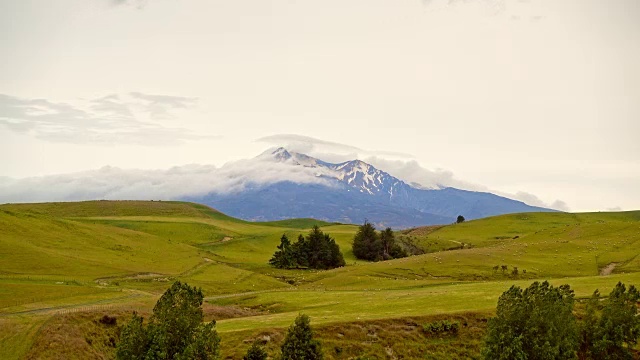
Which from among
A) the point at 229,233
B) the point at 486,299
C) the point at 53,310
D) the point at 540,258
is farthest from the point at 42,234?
the point at 540,258

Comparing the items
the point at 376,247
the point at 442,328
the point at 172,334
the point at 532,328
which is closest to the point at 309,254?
the point at 376,247

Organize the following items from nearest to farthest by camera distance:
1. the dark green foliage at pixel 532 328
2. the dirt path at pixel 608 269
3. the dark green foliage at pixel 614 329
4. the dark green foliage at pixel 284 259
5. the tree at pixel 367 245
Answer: the dark green foliage at pixel 532 328, the dark green foliage at pixel 614 329, the dirt path at pixel 608 269, the dark green foliage at pixel 284 259, the tree at pixel 367 245

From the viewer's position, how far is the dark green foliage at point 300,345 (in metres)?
39.7

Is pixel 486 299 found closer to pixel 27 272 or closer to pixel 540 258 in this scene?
pixel 540 258

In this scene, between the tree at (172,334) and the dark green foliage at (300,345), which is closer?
the tree at (172,334)

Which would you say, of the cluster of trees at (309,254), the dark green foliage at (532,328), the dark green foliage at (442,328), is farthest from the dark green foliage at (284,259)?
the dark green foliage at (532,328)

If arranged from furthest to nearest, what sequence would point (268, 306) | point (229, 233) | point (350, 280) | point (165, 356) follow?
point (229, 233) → point (350, 280) → point (268, 306) → point (165, 356)

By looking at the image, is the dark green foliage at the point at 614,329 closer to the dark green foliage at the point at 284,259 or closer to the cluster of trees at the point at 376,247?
the dark green foliage at the point at 284,259

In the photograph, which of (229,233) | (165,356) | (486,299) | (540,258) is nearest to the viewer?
(165,356)

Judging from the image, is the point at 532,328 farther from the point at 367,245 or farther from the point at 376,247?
the point at 367,245

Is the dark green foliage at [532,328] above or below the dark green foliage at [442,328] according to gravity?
above

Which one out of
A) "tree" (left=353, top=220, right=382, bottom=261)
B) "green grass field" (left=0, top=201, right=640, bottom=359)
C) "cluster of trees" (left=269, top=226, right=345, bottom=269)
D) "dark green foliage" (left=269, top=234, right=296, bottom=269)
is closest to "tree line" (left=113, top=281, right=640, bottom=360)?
"green grass field" (left=0, top=201, right=640, bottom=359)

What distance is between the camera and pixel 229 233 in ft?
641

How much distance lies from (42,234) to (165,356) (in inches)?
3617
